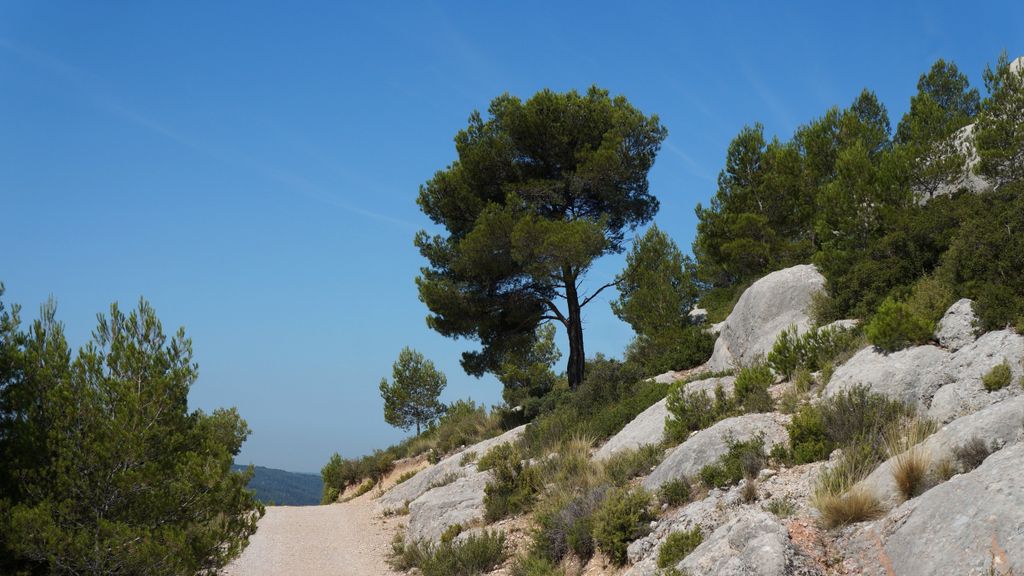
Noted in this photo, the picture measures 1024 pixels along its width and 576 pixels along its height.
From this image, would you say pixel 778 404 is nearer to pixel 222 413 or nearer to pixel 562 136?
pixel 562 136

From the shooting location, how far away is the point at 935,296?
12.7 metres

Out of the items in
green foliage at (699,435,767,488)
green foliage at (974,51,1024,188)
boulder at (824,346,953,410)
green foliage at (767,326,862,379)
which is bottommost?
green foliage at (699,435,767,488)

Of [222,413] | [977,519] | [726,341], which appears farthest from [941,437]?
[222,413]

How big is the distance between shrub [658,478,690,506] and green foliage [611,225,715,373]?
37.2ft

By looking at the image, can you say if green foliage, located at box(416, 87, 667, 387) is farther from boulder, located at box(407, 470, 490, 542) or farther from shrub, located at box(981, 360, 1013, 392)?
shrub, located at box(981, 360, 1013, 392)

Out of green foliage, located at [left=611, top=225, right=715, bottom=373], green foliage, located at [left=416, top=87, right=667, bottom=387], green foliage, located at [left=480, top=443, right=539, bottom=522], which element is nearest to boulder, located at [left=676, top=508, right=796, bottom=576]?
green foliage, located at [left=480, top=443, right=539, bottom=522]

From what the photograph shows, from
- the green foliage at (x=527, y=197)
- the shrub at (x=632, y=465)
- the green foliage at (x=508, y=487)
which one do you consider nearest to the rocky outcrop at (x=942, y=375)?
the shrub at (x=632, y=465)

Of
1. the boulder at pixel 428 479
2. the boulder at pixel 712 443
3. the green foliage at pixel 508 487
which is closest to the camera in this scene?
the boulder at pixel 712 443

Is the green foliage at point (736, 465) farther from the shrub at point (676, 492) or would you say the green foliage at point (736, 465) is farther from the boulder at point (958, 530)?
the boulder at point (958, 530)

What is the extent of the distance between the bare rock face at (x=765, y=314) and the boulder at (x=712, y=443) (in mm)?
6500

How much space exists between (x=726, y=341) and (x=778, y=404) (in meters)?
7.78

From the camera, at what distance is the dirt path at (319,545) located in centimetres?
1265

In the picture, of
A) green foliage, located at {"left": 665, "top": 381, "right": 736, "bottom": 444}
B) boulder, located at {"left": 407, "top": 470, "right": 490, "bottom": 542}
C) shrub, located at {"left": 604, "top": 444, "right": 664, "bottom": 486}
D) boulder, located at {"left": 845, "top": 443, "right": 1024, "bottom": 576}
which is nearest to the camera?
boulder, located at {"left": 845, "top": 443, "right": 1024, "bottom": 576}

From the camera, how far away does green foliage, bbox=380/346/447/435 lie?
125ft
